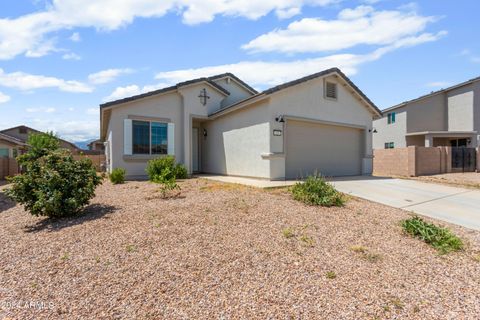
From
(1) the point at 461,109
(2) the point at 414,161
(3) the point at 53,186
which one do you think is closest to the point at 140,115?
(3) the point at 53,186

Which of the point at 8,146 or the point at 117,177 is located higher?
the point at 8,146

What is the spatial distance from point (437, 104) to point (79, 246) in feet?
99.4

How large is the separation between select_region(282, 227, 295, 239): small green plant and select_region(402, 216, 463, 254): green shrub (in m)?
2.26

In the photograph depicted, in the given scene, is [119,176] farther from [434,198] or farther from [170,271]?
[434,198]

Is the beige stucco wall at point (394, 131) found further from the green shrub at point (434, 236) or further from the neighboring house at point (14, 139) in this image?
the neighboring house at point (14, 139)

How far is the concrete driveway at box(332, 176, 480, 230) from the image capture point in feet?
21.5

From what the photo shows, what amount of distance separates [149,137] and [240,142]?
4.47 metres

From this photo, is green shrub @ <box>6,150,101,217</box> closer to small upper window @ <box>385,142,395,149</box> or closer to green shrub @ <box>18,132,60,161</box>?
green shrub @ <box>18,132,60,161</box>

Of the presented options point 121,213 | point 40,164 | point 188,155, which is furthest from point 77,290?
point 188,155

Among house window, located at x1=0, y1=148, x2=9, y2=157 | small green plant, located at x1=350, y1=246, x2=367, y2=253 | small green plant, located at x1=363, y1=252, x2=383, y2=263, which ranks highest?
house window, located at x1=0, y1=148, x2=9, y2=157

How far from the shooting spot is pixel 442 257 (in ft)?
14.0

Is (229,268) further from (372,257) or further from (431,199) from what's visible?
(431,199)

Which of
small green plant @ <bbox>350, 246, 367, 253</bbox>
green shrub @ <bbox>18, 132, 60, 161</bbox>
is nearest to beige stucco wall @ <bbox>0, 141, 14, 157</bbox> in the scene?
green shrub @ <bbox>18, 132, 60, 161</bbox>

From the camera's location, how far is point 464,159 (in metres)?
17.3
